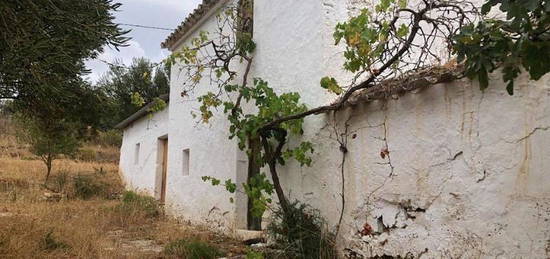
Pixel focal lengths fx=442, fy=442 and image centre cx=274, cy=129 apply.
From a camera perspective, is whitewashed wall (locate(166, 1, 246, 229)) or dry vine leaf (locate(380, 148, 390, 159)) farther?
whitewashed wall (locate(166, 1, 246, 229))

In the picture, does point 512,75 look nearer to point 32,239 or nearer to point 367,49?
point 367,49

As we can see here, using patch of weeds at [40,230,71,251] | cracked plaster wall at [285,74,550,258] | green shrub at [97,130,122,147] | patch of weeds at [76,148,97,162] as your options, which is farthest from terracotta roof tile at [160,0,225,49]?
green shrub at [97,130,122,147]

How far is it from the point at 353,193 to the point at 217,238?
3026 millimetres

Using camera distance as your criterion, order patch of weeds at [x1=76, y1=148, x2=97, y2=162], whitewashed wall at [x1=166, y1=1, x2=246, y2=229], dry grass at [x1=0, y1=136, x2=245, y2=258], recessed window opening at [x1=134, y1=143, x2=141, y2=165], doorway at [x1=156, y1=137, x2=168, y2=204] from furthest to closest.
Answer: patch of weeds at [x1=76, y1=148, x2=97, y2=162] < recessed window opening at [x1=134, y1=143, x2=141, y2=165] < doorway at [x1=156, y1=137, x2=168, y2=204] < whitewashed wall at [x1=166, y1=1, x2=246, y2=229] < dry grass at [x1=0, y1=136, x2=245, y2=258]

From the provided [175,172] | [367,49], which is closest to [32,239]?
[175,172]

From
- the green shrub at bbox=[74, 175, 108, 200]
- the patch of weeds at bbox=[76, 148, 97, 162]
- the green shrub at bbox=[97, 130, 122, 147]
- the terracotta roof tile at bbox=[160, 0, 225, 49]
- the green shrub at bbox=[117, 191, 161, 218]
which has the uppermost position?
the terracotta roof tile at bbox=[160, 0, 225, 49]

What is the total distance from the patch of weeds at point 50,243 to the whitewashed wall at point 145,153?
5726 mm

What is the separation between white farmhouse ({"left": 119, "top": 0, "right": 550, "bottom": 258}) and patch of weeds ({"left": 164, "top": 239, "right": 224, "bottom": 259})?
1.18 m

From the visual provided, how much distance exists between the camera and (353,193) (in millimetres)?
4492

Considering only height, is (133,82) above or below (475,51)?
above

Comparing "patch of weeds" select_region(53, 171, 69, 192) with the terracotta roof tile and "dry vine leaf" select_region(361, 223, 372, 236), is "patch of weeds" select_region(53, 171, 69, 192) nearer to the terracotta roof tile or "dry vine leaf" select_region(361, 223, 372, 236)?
the terracotta roof tile

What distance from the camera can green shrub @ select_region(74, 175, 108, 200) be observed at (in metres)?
12.6

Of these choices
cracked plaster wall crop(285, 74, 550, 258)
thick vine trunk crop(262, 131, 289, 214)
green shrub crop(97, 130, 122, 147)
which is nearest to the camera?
cracked plaster wall crop(285, 74, 550, 258)

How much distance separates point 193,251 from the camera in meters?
5.38
